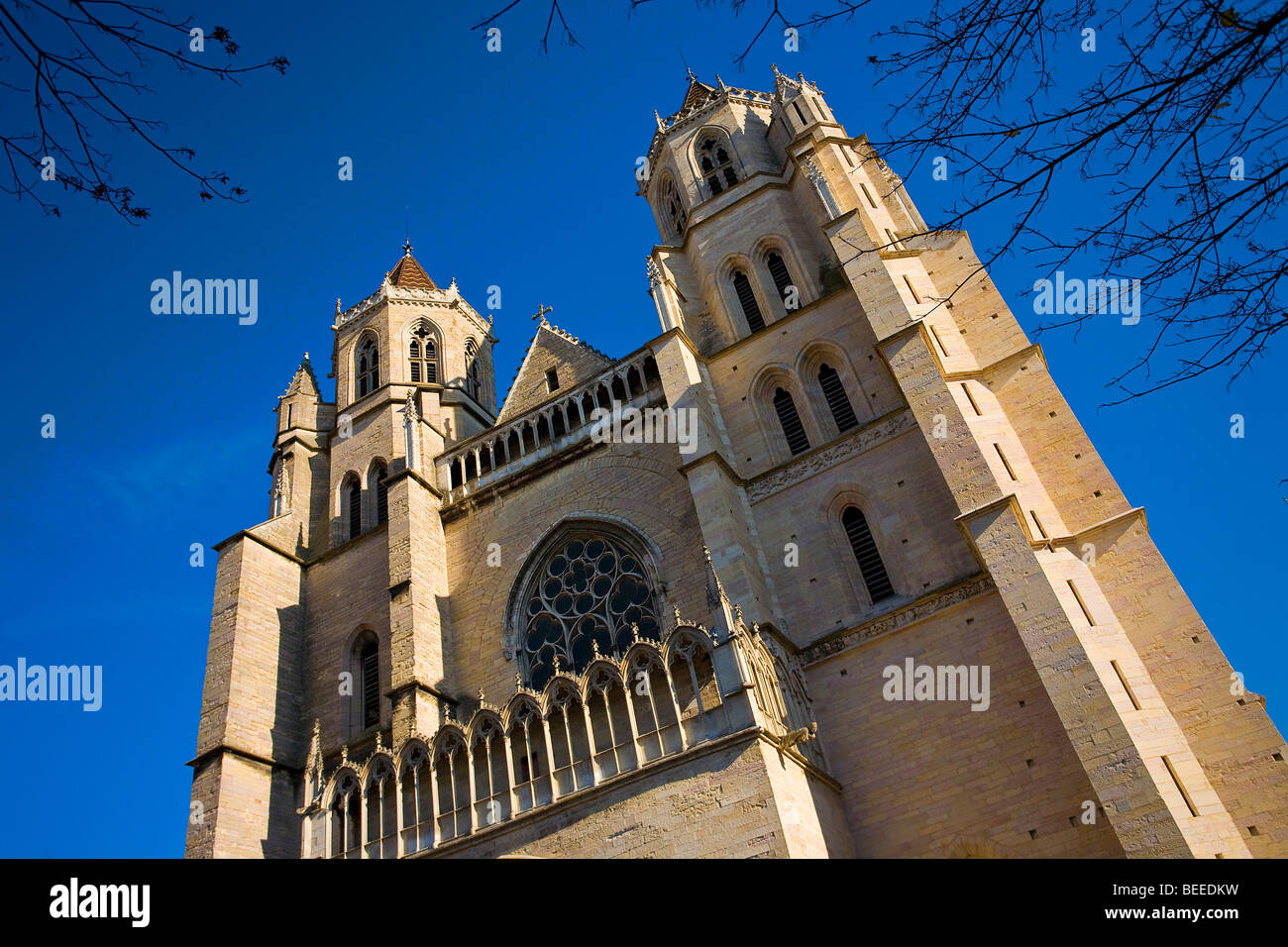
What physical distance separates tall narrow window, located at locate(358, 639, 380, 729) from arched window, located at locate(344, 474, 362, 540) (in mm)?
3480

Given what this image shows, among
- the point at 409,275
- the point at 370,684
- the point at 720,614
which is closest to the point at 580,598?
the point at 370,684

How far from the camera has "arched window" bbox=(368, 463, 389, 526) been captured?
2241 centimetres

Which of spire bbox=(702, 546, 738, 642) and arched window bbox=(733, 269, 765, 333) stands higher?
arched window bbox=(733, 269, 765, 333)

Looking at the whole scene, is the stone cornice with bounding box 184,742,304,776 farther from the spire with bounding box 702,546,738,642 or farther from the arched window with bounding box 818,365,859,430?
the arched window with bounding box 818,365,859,430

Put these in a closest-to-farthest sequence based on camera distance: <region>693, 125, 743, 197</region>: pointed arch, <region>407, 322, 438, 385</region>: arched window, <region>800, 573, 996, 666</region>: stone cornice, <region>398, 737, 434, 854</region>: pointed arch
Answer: <region>398, 737, 434, 854</region>: pointed arch
<region>800, 573, 996, 666</region>: stone cornice
<region>693, 125, 743, 197</region>: pointed arch
<region>407, 322, 438, 385</region>: arched window

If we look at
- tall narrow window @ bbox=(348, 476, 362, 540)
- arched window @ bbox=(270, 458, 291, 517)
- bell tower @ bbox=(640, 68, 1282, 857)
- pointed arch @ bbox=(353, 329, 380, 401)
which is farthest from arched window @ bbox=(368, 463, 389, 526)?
bell tower @ bbox=(640, 68, 1282, 857)

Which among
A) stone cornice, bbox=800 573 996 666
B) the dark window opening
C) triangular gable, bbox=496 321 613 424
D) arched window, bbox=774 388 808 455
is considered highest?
triangular gable, bbox=496 321 613 424

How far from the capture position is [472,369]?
89.4 ft

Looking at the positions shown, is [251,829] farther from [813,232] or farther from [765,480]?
[813,232]

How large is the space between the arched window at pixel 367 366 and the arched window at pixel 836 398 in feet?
43.0

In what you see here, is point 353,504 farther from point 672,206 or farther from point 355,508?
point 672,206

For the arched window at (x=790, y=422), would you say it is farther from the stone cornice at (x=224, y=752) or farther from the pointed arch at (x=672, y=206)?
the stone cornice at (x=224, y=752)

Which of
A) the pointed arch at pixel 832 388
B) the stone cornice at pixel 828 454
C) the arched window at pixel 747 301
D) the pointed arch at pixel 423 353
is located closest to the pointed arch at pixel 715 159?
Answer: the arched window at pixel 747 301

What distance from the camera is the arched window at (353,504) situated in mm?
22641
